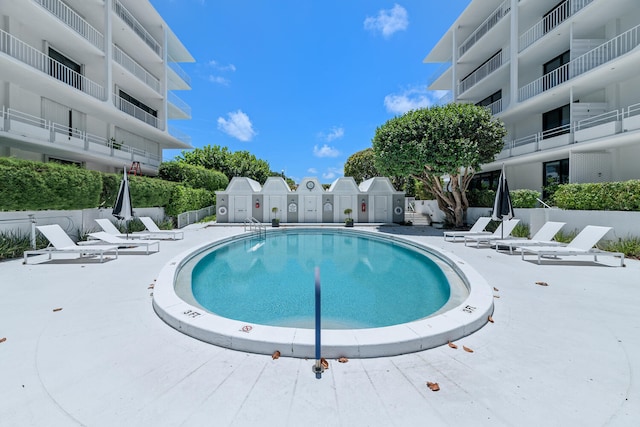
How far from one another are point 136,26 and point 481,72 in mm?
25757

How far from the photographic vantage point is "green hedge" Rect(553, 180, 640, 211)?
31.9ft

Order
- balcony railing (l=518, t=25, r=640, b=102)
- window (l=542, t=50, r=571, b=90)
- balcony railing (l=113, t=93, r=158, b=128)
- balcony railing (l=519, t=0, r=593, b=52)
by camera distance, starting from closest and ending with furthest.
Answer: balcony railing (l=518, t=25, r=640, b=102)
balcony railing (l=519, t=0, r=593, b=52)
window (l=542, t=50, r=571, b=90)
balcony railing (l=113, t=93, r=158, b=128)

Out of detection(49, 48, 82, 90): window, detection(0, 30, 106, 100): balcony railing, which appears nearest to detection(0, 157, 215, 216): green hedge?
detection(0, 30, 106, 100): balcony railing

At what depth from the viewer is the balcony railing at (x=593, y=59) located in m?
12.5

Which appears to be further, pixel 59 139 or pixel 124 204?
pixel 59 139

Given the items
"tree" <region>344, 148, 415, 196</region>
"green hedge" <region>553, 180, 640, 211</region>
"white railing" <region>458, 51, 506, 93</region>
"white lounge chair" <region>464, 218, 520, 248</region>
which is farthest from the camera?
"tree" <region>344, 148, 415, 196</region>

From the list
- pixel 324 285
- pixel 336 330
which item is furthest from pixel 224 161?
pixel 336 330

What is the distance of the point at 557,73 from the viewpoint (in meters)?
15.7

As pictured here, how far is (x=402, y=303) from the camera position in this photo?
6129 millimetres

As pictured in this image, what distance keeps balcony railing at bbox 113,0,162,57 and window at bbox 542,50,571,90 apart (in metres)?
26.4

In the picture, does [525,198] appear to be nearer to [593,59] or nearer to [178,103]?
[593,59]

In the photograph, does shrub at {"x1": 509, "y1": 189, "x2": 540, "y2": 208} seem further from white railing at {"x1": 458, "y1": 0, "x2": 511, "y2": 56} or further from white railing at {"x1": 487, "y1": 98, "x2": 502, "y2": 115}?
white railing at {"x1": 458, "y1": 0, "x2": 511, "y2": 56}

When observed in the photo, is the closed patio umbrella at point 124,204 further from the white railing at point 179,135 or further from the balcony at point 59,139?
the white railing at point 179,135

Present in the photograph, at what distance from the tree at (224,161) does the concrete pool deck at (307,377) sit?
97.7 ft
